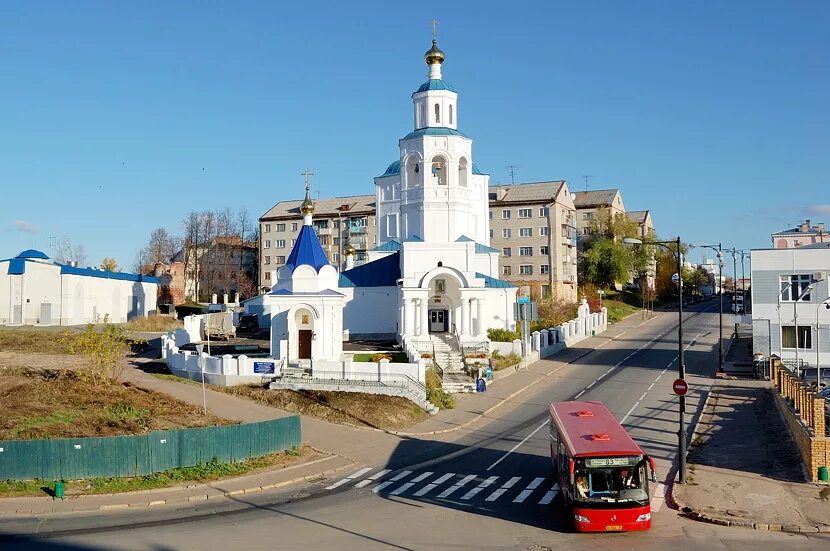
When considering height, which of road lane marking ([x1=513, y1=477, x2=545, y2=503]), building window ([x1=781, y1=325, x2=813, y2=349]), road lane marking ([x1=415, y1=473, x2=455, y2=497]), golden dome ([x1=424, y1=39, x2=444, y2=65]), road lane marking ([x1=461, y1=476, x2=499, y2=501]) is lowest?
road lane marking ([x1=415, y1=473, x2=455, y2=497])

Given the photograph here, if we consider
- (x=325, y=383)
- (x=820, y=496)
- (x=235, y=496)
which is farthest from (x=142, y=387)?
(x=820, y=496)

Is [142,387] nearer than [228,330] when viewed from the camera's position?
Yes

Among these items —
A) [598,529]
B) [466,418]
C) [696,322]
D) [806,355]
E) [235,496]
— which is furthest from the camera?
[696,322]

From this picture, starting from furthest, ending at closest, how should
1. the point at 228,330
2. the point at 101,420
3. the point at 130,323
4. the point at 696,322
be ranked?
the point at 696,322, the point at 130,323, the point at 228,330, the point at 101,420

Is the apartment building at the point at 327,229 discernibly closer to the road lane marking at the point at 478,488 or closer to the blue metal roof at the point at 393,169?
the blue metal roof at the point at 393,169

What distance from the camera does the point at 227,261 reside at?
99.9m

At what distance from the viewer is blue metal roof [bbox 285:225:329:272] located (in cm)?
4016

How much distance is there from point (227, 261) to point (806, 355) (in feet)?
237

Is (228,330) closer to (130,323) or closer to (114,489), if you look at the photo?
(130,323)

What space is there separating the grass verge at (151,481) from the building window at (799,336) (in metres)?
31.6

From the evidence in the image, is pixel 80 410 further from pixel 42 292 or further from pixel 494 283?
pixel 42 292

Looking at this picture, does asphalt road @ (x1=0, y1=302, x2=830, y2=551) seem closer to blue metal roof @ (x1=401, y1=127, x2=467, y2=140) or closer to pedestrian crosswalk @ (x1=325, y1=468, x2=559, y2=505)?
pedestrian crosswalk @ (x1=325, y1=468, x2=559, y2=505)

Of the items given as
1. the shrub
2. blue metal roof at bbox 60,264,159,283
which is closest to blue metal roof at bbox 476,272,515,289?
the shrub

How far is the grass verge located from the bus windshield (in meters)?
10.6
